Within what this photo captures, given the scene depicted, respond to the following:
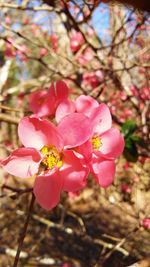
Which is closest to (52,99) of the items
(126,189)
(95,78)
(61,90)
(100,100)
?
(61,90)

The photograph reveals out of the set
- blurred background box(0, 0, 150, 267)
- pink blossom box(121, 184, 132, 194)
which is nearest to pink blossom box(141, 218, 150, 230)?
blurred background box(0, 0, 150, 267)

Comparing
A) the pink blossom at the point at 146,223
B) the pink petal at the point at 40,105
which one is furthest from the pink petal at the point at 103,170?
the pink blossom at the point at 146,223

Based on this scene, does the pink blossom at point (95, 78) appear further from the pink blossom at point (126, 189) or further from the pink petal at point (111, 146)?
the pink petal at point (111, 146)

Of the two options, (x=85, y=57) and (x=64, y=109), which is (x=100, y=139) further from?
(x=85, y=57)

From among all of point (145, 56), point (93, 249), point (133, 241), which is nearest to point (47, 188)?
point (145, 56)

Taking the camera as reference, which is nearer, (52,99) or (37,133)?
(37,133)

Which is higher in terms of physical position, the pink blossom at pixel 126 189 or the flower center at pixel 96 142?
the flower center at pixel 96 142

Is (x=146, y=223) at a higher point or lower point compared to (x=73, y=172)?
lower
